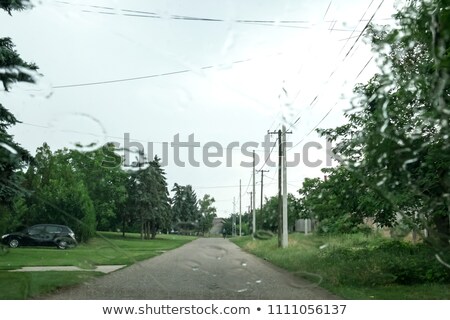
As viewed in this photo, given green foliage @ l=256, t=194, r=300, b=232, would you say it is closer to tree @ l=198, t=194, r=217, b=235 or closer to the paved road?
the paved road

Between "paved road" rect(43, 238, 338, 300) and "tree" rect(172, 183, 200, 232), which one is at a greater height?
"tree" rect(172, 183, 200, 232)

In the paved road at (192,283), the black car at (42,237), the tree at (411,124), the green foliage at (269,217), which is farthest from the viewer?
the green foliage at (269,217)

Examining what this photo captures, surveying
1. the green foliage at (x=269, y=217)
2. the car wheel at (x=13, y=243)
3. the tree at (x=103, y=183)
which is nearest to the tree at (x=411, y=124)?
the tree at (x=103, y=183)

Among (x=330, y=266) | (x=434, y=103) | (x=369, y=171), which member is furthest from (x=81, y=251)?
(x=330, y=266)

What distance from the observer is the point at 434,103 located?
418 centimetres

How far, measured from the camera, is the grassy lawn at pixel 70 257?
470 centimetres

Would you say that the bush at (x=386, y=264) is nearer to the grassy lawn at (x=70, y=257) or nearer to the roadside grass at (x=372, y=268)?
the roadside grass at (x=372, y=268)

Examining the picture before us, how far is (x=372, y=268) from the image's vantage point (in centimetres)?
831

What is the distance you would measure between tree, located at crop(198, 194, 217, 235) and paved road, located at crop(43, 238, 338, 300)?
244 mm

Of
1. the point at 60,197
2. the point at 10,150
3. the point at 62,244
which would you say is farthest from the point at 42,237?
the point at 10,150

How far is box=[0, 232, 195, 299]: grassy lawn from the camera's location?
15.4ft

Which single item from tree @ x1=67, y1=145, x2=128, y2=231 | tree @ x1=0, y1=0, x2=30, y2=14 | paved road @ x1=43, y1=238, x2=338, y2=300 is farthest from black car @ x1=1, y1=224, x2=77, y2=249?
tree @ x1=0, y1=0, x2=30, y2=14

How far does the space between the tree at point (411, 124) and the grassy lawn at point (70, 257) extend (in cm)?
206

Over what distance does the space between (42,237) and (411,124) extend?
3.52 m
